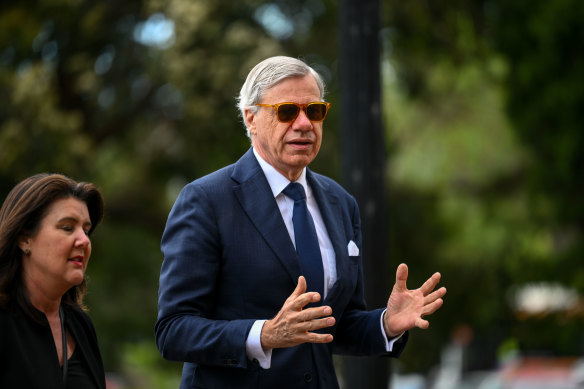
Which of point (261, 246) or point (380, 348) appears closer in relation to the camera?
point (261, 246)

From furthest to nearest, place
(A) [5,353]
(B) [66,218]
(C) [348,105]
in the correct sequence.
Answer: (C) [348,105] < (B) [66,218] < (A) [5,353]

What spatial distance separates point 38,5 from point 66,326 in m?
10.5

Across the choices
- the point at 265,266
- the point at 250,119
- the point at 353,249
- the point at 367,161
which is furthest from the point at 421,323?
the point at 367,161

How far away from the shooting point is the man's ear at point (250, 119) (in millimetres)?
3123

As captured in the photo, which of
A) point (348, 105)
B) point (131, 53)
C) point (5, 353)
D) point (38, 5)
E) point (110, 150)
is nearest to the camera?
point (5, 353)

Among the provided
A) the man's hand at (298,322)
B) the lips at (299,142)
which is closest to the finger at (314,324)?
the man's hand at (298,322)

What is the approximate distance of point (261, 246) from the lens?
296 cm

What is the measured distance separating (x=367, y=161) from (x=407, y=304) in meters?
1.51

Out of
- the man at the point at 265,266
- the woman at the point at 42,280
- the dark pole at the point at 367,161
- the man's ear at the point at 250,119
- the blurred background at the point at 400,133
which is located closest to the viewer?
the woman at the point at 42,280

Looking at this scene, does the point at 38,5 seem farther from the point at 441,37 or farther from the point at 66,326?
the point at 66,326

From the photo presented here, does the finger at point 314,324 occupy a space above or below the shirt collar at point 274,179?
below

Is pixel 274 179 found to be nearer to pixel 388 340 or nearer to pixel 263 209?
pixel 263 209

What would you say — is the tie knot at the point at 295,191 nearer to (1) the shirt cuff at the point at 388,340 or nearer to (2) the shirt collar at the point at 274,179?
(2) the shirt collar at the point at 274,179

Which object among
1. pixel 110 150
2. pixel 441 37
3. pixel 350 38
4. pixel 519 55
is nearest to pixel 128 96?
pixel 110 150
